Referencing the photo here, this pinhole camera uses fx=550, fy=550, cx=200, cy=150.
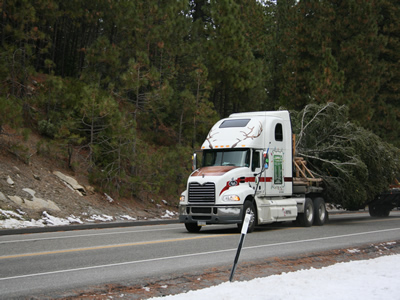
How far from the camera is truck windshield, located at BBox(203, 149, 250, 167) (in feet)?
59.6

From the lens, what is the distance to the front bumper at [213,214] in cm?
1711

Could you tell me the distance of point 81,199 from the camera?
74.6 feet

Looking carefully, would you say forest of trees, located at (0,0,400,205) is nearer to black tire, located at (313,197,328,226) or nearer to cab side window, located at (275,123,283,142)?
black tire, located at (313,197,328,226)

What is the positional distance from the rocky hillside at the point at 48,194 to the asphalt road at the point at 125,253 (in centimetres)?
272

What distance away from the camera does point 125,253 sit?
492 inches

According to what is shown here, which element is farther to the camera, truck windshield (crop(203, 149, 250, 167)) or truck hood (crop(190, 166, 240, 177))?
truck windshield (crop(203, 149, 250, 167))

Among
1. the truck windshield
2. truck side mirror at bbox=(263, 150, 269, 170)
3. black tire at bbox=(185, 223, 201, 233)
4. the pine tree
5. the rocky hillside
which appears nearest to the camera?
truck side mirror at bbox=(263, 150, 269, 170)

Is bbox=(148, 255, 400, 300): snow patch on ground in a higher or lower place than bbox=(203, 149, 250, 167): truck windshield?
lower

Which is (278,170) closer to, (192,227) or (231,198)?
(231,198)

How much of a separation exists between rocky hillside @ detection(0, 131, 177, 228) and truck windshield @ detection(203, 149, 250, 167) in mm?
5616

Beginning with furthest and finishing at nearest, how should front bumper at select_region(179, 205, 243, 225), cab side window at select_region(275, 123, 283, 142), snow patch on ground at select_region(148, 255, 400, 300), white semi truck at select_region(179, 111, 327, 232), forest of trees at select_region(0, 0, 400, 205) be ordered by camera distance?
forest of trees at select_region(0, 0, 400, 205) → cab side window at select_region(275, 123, 283, 142) → white semi truck at select_region(179, 111, 327, 232) → front bumper at select_region(179, 205, 243, 225) → snow patch on ground at select_region(148, 255, 400, 300)

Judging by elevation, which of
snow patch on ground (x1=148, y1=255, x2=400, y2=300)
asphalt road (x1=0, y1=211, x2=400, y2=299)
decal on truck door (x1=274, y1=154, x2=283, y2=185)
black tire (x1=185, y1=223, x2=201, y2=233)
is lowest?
black tire (x1=185, y1=223, x2=201, y2=233)

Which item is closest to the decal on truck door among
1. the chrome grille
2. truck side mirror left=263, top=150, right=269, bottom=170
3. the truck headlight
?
truck side mirror left=263, top=150, right=269, bottom=170

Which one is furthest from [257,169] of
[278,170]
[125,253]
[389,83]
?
[389,83]
